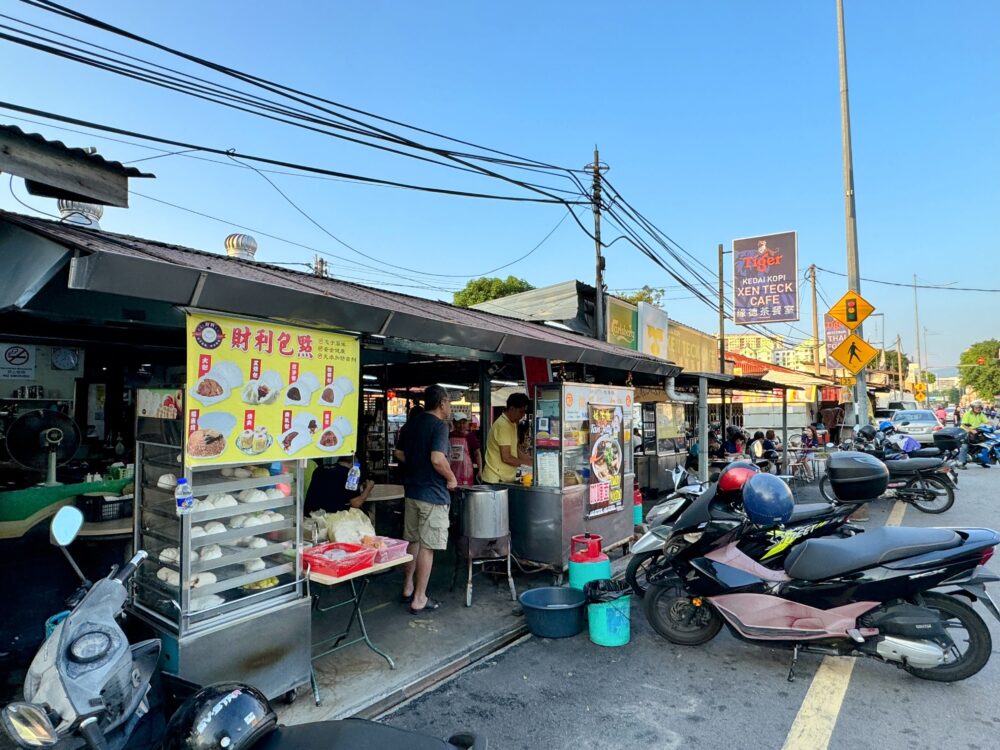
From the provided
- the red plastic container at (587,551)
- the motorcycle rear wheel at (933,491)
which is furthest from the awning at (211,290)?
the motorcycle rear wheel at (933,491)

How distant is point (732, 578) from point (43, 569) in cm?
517

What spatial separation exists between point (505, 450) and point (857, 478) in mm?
3120

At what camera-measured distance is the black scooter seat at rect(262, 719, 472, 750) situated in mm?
1811

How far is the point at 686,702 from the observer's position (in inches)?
138

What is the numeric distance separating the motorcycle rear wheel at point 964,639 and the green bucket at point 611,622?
1.75 metres

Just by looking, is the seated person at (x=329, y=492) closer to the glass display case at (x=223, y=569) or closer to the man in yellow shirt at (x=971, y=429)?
the glass display case at (x=223, y=569)

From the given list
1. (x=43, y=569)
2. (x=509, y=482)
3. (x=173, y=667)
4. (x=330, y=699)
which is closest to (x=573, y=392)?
(x=509, y=482)

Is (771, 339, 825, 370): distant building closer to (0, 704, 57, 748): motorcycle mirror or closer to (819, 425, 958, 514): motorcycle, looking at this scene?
(819, 425, 958, 514): motorcycle

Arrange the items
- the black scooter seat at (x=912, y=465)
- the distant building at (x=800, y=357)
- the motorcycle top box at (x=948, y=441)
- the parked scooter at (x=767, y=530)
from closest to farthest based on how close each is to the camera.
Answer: the parked scooter at (x=767, y=530) → the black scooter seat at (x=912, y=465) → the motorcycle top box at (x=948, y=441) → the distant building at (x=800, y=357)

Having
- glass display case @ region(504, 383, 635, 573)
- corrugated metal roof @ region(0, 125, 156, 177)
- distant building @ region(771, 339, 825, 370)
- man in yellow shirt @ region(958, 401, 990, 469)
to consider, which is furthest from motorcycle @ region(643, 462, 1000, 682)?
distant building @ region(771, 339, 825, 370)

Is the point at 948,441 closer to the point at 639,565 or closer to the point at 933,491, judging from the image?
the point at 933,491

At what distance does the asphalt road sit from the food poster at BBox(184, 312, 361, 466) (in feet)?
5.73

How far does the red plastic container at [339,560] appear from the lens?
3.61m

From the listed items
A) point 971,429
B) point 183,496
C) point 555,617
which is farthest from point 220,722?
point 971,429
